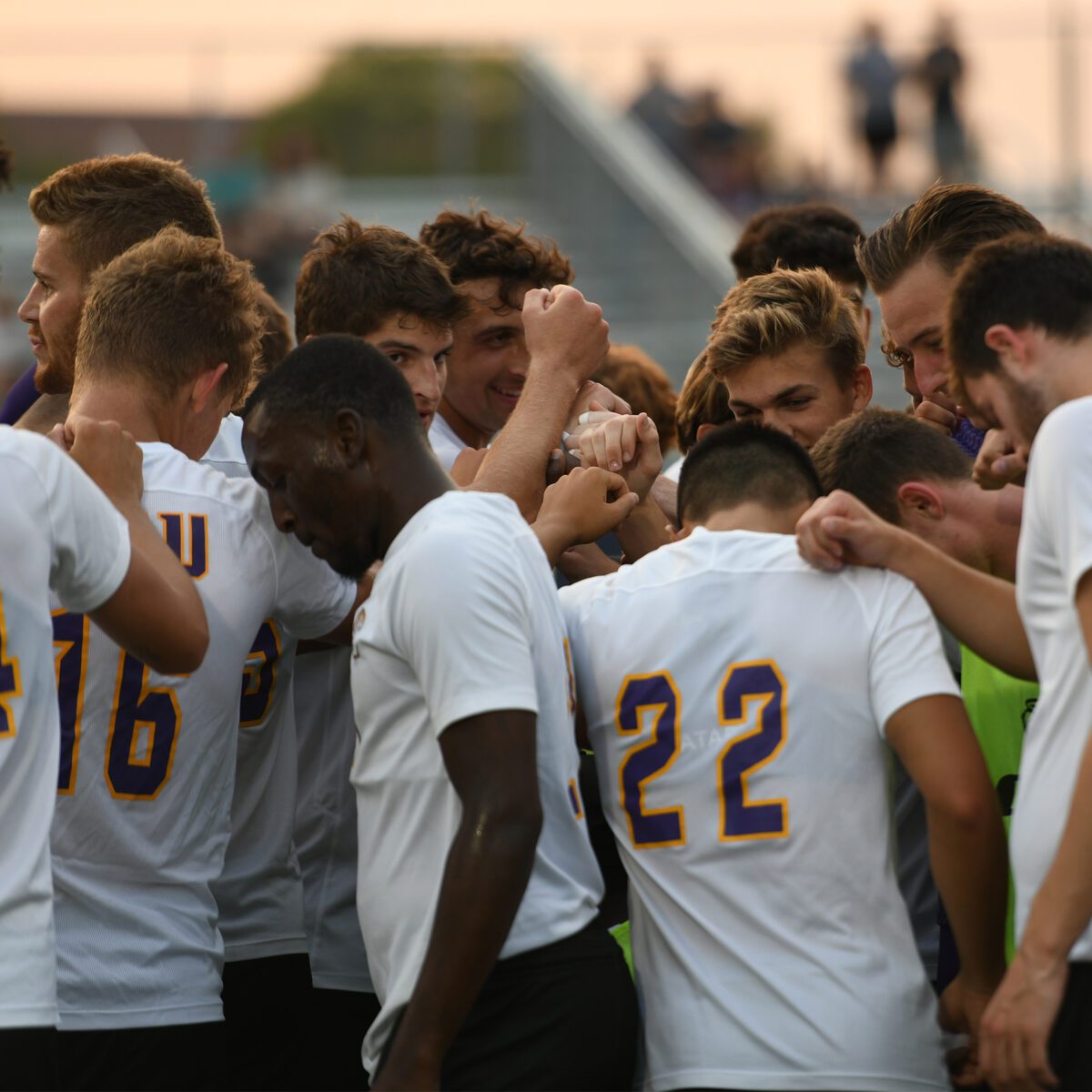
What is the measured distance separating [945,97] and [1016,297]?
12843mm

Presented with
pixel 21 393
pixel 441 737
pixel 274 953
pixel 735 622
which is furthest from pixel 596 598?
pixel 21 393

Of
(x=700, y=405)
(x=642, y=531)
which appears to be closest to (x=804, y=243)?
(x=700, y=405)

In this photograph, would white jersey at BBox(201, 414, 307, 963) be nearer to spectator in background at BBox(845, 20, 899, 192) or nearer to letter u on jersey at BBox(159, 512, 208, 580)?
letter u on jersey at BBox(159, 512, 208, 580)

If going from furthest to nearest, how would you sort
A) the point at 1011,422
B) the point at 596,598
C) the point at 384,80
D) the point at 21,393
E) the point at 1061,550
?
the point at 384,80 → the point at 21,393 → the point at 596,598 → the point at 1011,422 → the point at 1061,550

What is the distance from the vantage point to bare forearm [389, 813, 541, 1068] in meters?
2.87

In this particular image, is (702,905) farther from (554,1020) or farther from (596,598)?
(596,598)

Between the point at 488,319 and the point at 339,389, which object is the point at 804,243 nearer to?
the point at 488,319

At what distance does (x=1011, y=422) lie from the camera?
3020 millimetres

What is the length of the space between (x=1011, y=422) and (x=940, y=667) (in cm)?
46

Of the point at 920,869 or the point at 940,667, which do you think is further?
the point at 920,869

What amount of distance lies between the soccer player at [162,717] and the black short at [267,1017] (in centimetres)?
A: 38

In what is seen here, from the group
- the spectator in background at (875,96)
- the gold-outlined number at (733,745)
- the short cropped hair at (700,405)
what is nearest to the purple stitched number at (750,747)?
the gold-outlined number at (733,745)

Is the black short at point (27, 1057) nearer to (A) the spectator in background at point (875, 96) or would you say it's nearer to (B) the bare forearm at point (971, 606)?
(B) the bare forearm at point (971, 606)

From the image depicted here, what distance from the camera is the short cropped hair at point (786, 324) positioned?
4.45m
